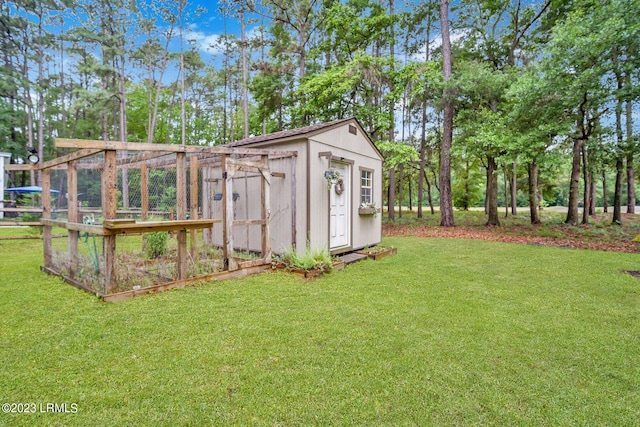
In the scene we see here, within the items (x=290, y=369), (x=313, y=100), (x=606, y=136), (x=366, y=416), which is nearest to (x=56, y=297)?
(x=290, y=369)

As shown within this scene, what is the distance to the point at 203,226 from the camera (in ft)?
14.2

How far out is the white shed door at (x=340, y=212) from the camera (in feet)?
20.5

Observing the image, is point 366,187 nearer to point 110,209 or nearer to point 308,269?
point 308,269

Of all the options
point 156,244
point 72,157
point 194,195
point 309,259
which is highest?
point 72,157

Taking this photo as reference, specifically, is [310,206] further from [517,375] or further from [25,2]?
[25,2]

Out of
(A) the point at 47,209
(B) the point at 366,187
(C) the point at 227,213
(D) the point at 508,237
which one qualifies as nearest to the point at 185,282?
(C) the point at 227,213

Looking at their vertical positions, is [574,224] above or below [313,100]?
below

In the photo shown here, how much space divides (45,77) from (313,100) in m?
17.2

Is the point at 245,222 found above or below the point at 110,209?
below

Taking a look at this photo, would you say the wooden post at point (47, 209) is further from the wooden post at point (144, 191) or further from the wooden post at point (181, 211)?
the wooden post at point (181, 211)

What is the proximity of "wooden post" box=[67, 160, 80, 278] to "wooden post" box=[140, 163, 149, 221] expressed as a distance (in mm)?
1167

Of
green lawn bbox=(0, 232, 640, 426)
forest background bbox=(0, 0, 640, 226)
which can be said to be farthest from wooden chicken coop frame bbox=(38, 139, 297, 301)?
forest background bbox=(0, 0, 640, 226)

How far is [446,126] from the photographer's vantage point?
12.1 m

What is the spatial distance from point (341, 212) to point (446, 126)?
26.1 feet
